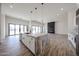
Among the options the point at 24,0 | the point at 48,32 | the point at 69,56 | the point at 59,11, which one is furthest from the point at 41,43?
the point at 24,0

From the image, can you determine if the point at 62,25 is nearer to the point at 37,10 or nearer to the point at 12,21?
the point at 37,10

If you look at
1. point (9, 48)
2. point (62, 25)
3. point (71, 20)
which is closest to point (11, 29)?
point (9, 48)

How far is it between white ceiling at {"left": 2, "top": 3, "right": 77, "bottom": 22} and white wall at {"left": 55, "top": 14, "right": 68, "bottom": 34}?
4.5 inches

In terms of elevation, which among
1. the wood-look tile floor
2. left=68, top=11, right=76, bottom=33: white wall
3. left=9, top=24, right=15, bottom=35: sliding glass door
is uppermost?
left=68, top=11, right=76, bottom=33: white wall

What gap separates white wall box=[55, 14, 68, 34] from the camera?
233 cm


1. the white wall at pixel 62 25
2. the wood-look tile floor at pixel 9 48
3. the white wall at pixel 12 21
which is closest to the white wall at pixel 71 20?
the white wall at pixel 62 25

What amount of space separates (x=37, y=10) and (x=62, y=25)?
0.72 m

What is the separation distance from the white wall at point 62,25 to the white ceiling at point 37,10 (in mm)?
115

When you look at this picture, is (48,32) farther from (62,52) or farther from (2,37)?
(2,37)

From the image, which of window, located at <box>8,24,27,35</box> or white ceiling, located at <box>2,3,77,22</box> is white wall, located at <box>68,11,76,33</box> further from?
window, located at <box>8,24,27,35</box>

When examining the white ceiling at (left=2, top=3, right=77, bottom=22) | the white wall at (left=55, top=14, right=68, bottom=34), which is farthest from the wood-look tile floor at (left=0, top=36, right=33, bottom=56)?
the white wall at (left=55, top=14, right=68, bottom=34)

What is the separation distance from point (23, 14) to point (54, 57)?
125cm

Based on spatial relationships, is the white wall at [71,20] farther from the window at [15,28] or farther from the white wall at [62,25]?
the window at [15,28]

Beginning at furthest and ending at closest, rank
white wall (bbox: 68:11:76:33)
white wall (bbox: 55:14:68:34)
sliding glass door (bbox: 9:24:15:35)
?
sliding glass door (bbox: 9:24:15:35), white wall (bbox: 55:14:68:34), white wall (bbox: 68:11:76:33)
